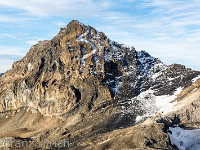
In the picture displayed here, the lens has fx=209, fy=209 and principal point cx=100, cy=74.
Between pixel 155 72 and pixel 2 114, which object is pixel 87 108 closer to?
pixel 155 72

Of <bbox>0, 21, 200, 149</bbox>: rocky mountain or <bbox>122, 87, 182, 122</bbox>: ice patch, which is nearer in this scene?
<bbox>122, 87, 182, 122</bbox>: ice patch

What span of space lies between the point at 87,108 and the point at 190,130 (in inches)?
1566

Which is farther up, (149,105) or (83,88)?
(83,88)

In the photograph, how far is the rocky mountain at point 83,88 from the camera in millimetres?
74062

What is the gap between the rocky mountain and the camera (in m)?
74.1

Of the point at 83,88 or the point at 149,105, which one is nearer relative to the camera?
the point at 149,105

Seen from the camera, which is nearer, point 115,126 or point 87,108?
point 115,126

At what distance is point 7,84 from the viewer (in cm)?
10700

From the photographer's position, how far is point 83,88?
8606cm

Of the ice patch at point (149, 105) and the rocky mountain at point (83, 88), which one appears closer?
the ice patch at point (149, 105)

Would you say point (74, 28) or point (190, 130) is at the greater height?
point (74, 28)

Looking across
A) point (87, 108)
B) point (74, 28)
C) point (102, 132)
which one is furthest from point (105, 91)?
point (74, 28)

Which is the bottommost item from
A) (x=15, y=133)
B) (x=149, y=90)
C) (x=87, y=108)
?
→ (x=15, y=133)

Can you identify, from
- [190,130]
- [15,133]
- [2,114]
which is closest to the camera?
[190,130]
